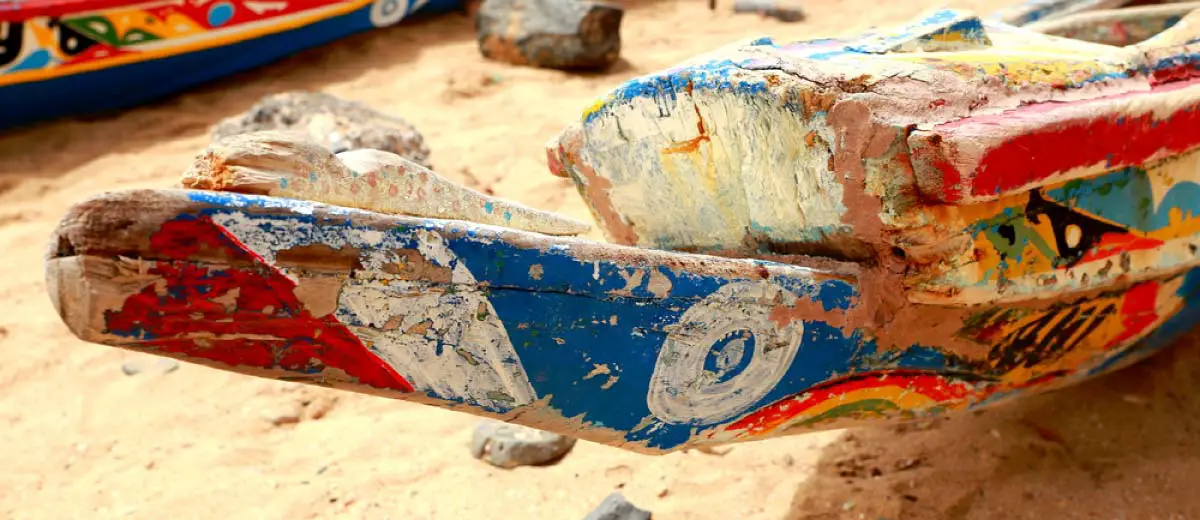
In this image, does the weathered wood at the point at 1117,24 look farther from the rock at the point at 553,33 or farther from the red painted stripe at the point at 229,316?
the rock at the point at 553,33

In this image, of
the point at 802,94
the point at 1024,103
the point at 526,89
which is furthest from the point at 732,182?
the point at 526,89

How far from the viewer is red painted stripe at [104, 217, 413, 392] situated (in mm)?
1137

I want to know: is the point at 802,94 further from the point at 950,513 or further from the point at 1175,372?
the point at 1175,372

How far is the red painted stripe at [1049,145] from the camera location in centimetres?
145

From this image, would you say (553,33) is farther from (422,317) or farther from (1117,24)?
(422,317)

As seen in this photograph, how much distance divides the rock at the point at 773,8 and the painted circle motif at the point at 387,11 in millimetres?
2209

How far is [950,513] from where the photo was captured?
2.06 meters

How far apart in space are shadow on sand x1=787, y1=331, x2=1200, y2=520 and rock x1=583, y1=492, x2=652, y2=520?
0.34 m

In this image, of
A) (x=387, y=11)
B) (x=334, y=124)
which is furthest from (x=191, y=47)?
(x=334, y=124)

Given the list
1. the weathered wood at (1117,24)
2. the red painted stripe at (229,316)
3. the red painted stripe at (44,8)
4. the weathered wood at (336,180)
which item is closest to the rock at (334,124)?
the red painted stripe at (44,8)

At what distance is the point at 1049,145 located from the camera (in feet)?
4.98

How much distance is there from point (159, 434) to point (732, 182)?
173 cm

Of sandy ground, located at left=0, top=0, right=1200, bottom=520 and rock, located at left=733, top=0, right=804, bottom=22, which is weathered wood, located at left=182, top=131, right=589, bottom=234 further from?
rock, located at left=733, top=0, right=804, bottom=22

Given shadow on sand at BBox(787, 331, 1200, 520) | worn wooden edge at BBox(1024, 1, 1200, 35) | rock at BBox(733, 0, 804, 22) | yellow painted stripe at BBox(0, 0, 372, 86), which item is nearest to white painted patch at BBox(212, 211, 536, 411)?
shadow on sand at BBox(787, 331, 1200, 520)
